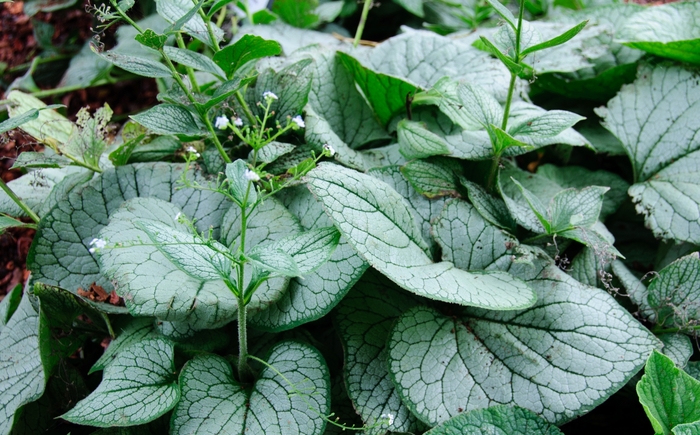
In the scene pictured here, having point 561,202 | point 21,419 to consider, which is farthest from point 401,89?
point 21,419

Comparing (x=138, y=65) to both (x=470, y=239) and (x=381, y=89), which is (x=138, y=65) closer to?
(x=381, y=89)

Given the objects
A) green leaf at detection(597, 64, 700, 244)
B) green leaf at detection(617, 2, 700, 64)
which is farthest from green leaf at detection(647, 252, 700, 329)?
green leaf at detection(617, 2, 700, 64)

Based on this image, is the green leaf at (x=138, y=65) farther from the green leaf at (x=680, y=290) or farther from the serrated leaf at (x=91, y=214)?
the green leaf at (x=680, y=290)

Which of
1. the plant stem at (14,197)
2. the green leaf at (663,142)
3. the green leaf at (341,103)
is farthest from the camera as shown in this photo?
the green leaf at (341,103)

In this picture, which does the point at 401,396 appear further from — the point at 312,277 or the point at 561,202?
the point at 561,202

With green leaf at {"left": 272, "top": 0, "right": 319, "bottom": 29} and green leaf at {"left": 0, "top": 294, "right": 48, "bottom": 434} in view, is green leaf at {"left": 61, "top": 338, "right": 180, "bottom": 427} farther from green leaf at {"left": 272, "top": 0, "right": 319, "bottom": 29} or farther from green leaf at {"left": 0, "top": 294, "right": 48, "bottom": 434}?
green leaf at {"left": 272, "top": 0, "right": 319, "bottom": 29}

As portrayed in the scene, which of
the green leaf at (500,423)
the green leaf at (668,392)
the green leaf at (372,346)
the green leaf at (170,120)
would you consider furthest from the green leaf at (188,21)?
the green leaf at (668,392)
